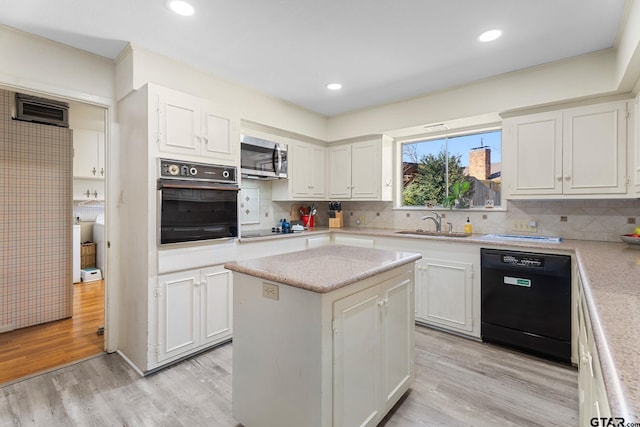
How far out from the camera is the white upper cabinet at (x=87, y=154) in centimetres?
→ 461

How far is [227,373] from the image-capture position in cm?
233

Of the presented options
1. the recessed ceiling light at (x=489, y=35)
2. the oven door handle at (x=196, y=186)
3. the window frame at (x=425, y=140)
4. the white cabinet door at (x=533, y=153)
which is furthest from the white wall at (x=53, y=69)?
the white cabinet door at (x=533, y=153)

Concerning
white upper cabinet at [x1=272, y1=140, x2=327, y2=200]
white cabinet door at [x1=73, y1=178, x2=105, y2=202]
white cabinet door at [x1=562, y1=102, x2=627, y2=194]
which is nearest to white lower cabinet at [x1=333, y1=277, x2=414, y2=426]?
white cabinet door at [x1=562, y1=102, x2=627, y2=194]

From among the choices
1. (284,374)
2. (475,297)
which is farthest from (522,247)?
(284,374)

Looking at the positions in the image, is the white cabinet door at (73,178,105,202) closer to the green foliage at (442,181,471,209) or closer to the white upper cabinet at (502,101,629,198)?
the green foliage at (442,181,471,209)

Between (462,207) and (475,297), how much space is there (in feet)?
3.78

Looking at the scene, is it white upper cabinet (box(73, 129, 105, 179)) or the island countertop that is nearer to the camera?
the island countertop

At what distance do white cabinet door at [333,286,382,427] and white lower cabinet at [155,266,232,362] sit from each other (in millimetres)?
1587

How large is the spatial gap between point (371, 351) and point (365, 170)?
2.80 meters

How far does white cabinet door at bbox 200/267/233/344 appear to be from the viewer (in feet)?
8.57

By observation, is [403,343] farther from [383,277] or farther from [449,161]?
[449,161]

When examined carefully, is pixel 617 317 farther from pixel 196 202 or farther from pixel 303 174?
pixel 303 174

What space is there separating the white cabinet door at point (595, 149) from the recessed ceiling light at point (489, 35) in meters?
1.05

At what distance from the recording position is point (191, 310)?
8.30ft
